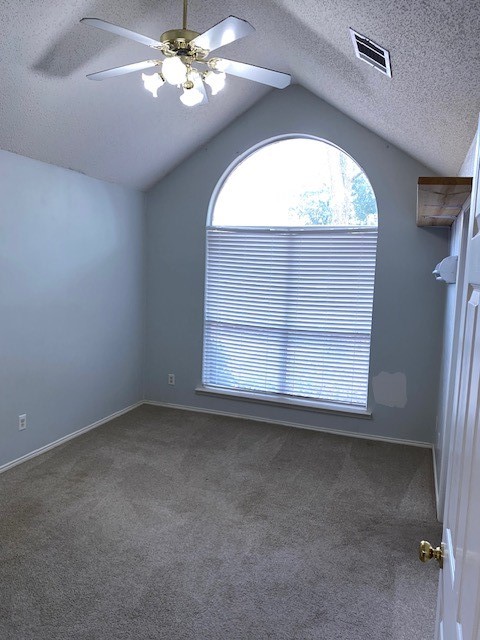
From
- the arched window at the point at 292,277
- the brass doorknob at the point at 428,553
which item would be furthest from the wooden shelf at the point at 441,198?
the brass doorknob at the point at 428,553

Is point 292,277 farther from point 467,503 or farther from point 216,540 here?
point 467,503

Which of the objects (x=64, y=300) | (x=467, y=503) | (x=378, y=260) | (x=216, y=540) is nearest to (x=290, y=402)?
(x=378, y=260)

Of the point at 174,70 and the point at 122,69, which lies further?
the point at 122,69

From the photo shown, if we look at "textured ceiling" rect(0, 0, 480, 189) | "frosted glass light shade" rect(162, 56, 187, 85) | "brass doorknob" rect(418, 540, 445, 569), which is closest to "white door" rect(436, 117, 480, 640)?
"brass doorknob" rect(418, 540, 445, 569)

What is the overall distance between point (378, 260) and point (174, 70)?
8.65ft

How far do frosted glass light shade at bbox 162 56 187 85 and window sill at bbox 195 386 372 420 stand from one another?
10.3 ft

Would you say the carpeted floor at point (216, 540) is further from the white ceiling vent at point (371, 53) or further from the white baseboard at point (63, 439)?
the white ceiling vent at point (371, 53)

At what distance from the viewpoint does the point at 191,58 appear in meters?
2.17

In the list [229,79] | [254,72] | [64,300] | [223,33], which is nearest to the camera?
[223,33]

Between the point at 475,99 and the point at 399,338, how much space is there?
2.54m

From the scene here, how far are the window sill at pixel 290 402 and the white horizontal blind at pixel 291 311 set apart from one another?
0.05m

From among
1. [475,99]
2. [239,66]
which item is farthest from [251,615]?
[239,66]

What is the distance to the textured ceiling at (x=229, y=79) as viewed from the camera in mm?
1815

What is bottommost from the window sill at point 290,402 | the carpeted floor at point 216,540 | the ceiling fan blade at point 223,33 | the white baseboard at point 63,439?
the carpeted floor at point 216,540
